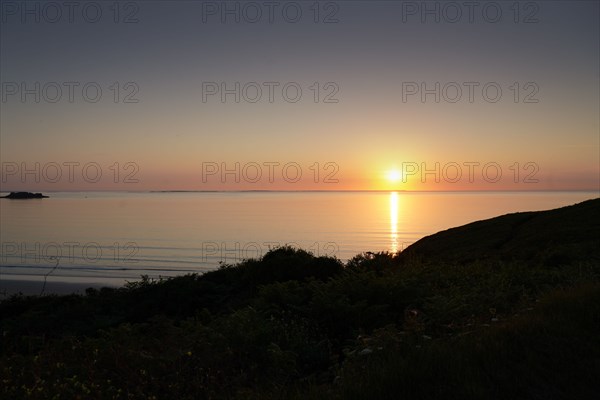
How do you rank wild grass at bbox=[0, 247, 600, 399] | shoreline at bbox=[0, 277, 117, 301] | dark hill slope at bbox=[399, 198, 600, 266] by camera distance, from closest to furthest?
wild grass at bbox=[0, 247, 600, 399]
dark hill slope at bbox=[399, 198, 600, 266]
shoreline at bbox=[0, 277, 117, 301]

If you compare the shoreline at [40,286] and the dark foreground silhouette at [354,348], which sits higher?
the dark foreground silhouette at [354,348]

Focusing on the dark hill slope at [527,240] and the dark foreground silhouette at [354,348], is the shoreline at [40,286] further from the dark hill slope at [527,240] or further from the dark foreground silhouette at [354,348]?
the dark hill slope at [527,240]

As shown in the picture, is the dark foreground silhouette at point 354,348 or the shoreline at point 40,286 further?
the shoreline at point 40,286

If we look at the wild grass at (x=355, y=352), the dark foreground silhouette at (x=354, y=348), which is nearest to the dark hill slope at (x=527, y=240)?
the dark foreground silhouette at (x=354, y=348)

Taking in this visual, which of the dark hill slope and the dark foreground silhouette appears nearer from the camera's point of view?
the dark foreground silhouette

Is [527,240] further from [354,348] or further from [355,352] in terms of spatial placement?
[355,352]

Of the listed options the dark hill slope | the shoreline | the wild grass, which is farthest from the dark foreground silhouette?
the shoreline

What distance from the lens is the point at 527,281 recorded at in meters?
12.9

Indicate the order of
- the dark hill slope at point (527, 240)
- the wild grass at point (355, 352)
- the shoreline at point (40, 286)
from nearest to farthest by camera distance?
1. the wild grass at point (355, 352)
2. the dark hill slope at point (527, 240)
3. the shoreline at point (40, 286)

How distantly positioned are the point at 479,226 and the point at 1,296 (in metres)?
24.8

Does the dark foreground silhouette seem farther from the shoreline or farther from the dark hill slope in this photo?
the shoreline

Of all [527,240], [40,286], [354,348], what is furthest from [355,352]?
[40,286]

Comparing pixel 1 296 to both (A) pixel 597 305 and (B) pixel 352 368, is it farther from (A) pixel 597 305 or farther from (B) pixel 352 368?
(A) pixel 597 305

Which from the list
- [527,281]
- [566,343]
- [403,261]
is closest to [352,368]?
[566,343]
